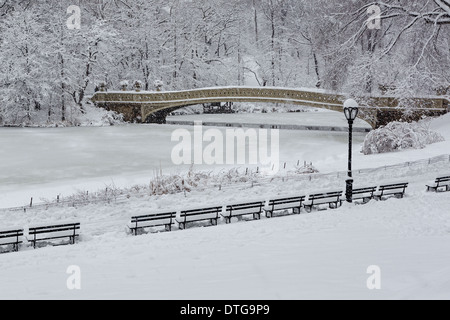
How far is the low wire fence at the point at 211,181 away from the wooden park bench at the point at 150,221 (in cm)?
371

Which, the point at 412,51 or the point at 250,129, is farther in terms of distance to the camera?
the point at 250,129

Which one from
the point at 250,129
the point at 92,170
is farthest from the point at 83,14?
the point at 92,170

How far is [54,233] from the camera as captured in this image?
11.5 meters

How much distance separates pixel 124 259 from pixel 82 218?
5.54m

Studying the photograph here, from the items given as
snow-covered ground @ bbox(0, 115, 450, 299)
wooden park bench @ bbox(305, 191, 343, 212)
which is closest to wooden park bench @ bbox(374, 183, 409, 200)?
snow-covered ground @ bbox(0, 115, 450, 299)

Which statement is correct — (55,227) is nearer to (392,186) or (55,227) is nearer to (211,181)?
(211,181)

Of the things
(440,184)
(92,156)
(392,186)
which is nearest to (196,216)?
(392,186)

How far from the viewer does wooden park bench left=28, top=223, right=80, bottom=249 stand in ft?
37.0

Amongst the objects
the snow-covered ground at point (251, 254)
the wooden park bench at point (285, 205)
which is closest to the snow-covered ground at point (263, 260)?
the snow-covered ground at point (251, 254)

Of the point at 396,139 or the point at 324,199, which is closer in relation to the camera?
the point at 324,199

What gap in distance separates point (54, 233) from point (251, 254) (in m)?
5.45

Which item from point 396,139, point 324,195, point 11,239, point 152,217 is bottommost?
point 11,239
